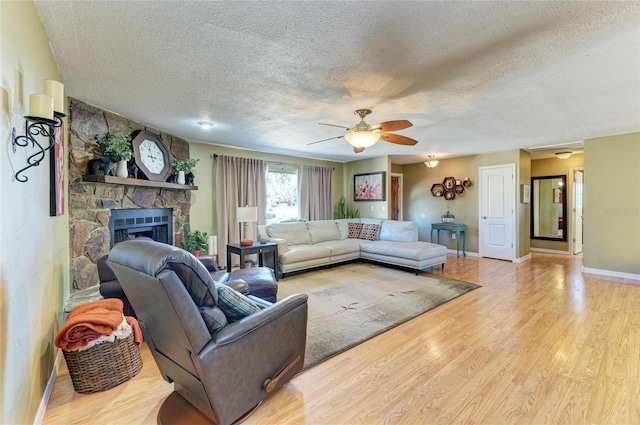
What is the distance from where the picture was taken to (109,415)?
173cm

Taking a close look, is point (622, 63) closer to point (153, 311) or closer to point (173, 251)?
point (173, 251)

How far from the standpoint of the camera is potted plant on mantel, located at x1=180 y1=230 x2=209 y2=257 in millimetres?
4566

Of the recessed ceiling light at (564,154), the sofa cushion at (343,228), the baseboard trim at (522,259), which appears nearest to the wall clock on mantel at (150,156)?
the sofa cushion at (343,228)

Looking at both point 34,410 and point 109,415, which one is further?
point 109,415

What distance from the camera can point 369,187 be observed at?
700 centimetres

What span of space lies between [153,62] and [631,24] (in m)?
3.18

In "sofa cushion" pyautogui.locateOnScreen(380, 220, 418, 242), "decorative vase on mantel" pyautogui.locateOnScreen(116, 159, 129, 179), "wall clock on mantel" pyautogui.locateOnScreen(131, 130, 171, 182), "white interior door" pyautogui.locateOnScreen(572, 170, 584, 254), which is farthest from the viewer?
"white interior door" pyautogui.locateOnScreen(572, 170, 584, 254)

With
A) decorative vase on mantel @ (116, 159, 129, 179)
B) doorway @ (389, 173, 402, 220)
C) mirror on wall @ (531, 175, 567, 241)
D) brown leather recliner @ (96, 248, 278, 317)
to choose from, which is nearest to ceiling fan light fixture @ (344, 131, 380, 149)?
brown leather recliner @ (96, 248, 278, 317)

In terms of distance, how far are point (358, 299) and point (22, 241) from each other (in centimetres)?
311

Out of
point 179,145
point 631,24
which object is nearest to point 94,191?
point 179,145

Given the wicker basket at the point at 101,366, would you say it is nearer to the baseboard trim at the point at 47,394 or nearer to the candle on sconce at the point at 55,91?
the baseboard trim at the point at 47,394

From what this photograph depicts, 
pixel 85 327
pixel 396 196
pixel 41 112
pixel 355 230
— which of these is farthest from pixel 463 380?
pixel 396 196

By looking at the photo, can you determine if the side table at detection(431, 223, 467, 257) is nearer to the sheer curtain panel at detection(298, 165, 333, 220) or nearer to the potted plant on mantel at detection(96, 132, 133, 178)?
the sheer curtain panel at detection(298, 165, 333, 220)

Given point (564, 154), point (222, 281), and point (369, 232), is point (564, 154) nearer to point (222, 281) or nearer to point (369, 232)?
point (369, 232)
